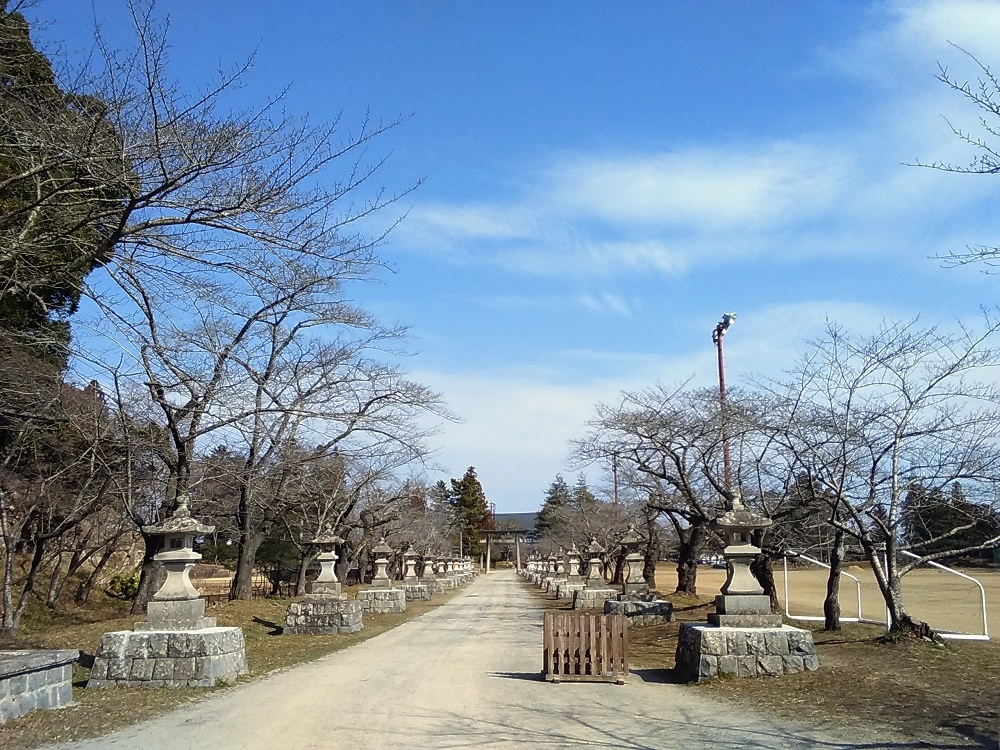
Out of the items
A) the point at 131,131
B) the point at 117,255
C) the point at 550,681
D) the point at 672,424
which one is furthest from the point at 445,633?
the point at 131,131

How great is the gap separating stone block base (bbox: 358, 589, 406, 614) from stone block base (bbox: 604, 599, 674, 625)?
9.15m

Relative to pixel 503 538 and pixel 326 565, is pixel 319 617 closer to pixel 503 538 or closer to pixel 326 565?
pixel 326 565

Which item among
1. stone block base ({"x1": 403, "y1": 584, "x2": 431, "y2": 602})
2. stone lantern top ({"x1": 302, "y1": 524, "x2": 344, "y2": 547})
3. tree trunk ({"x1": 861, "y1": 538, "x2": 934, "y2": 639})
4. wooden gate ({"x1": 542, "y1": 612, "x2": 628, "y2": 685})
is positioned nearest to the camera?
wooden gate ({"x1": 542, "y1": 612, "x2": 628, "y2": 685})

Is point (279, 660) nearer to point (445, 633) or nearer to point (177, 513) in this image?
point (177, 513)

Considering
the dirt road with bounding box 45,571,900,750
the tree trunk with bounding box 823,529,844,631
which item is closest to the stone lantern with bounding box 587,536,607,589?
the tree trunk with bounding box 823,529,844,631

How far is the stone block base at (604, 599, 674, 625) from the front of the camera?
65.5 ft

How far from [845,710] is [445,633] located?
12626mm

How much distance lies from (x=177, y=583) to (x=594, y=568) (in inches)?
959

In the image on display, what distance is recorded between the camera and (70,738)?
302 inches

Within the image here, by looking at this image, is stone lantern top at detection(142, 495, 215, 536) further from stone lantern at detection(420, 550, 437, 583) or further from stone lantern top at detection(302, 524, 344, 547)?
stone lantern at detection(420, 550, 437, 583)

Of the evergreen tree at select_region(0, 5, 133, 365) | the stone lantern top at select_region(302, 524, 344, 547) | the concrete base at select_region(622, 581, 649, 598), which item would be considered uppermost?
the evergreen tree at select_region(0, 5, 133, 365)

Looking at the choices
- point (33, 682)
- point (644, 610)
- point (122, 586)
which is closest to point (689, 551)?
point (644, 610)

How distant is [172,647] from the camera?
10820 mm

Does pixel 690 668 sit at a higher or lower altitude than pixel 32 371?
lower
